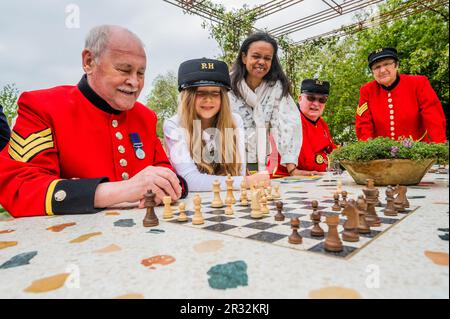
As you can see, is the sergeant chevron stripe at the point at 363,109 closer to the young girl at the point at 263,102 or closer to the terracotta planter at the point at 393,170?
the young girl at the point at 263,102

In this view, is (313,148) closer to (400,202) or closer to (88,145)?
(400,202)

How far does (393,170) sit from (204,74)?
1.83 meters

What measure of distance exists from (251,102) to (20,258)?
3.27 m

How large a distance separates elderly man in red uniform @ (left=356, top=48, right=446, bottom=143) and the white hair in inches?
141

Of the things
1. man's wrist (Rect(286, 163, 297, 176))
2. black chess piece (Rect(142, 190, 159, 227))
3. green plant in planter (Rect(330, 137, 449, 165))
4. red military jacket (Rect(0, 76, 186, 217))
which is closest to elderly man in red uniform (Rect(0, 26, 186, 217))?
red military jacket (Rect(0, 76, 186, 217))

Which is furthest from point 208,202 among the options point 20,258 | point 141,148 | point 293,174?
point 293,174

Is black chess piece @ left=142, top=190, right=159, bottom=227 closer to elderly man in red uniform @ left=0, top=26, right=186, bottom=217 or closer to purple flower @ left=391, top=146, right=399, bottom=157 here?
elderly man in red uniform @ left=0, top=26, right=186, bottom=217

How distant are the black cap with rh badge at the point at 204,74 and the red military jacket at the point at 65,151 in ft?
2.24

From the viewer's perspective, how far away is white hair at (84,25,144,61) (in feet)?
6.51

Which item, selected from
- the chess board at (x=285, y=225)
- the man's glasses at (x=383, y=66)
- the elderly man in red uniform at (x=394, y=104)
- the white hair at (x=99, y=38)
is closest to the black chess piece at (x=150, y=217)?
the chess board at (x=285, y=225)

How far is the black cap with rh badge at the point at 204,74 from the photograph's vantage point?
2.88m

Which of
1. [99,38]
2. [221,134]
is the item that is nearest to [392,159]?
[221,134]

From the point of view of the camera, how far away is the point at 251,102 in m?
3.95
